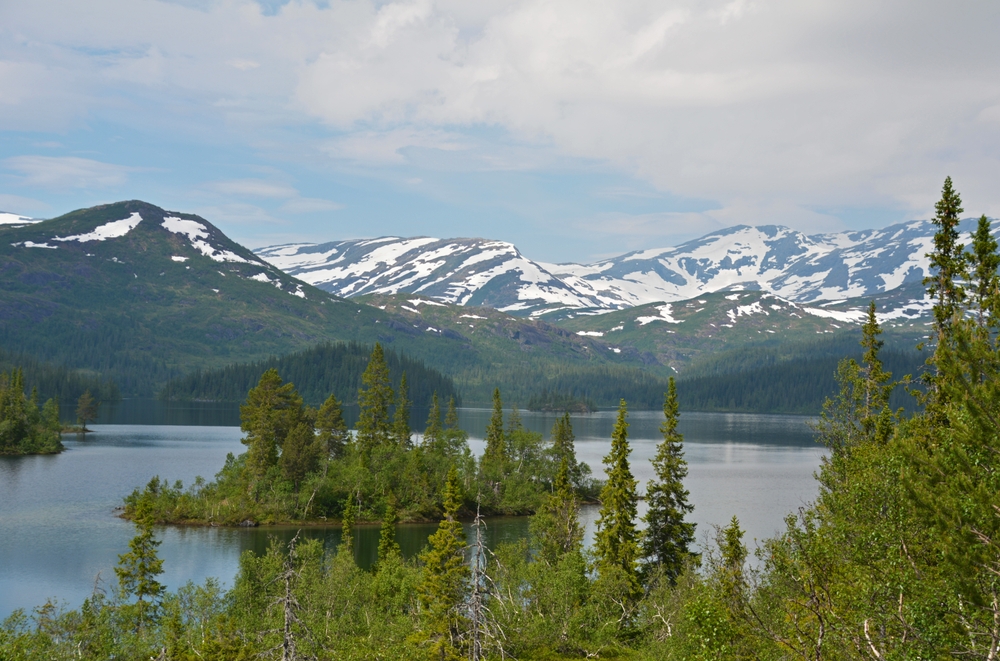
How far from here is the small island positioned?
344 feet

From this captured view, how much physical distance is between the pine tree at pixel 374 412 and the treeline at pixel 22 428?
67.1 meters

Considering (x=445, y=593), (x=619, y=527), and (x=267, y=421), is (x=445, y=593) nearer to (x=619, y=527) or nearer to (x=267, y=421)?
(x=619, y=527)

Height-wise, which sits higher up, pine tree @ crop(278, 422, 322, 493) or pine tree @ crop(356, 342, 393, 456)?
pine tree @ crop(356, 342, 393, 456)

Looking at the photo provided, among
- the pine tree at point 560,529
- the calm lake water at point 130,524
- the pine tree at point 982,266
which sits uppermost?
the pine tree at point 982,266

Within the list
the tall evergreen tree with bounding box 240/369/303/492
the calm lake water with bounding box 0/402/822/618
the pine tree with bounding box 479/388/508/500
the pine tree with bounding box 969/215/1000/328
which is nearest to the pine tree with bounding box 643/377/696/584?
the calm lake water with bounding box 0/402/822/618

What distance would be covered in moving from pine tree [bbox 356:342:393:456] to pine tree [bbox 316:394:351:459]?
2709 mm

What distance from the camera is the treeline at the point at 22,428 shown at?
149250mm

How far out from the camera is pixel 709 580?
47.3 metres

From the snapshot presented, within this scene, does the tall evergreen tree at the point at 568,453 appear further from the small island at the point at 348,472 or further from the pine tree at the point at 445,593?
the pine tree at the point at 445,593

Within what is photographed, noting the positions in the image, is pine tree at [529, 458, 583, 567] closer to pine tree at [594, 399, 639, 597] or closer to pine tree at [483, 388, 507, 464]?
pine tree at [594, 399, 639, 597]

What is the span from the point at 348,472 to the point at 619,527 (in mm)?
59939

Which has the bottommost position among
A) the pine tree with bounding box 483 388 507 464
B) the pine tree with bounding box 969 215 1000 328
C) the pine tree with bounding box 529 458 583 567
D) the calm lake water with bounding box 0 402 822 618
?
the calm lake water with bounding box 0 402 822 618

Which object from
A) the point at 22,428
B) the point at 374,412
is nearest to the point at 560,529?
the point at 374,412

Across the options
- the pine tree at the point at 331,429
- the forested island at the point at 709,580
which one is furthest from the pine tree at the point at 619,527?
the pine tree at the point at 331,429
